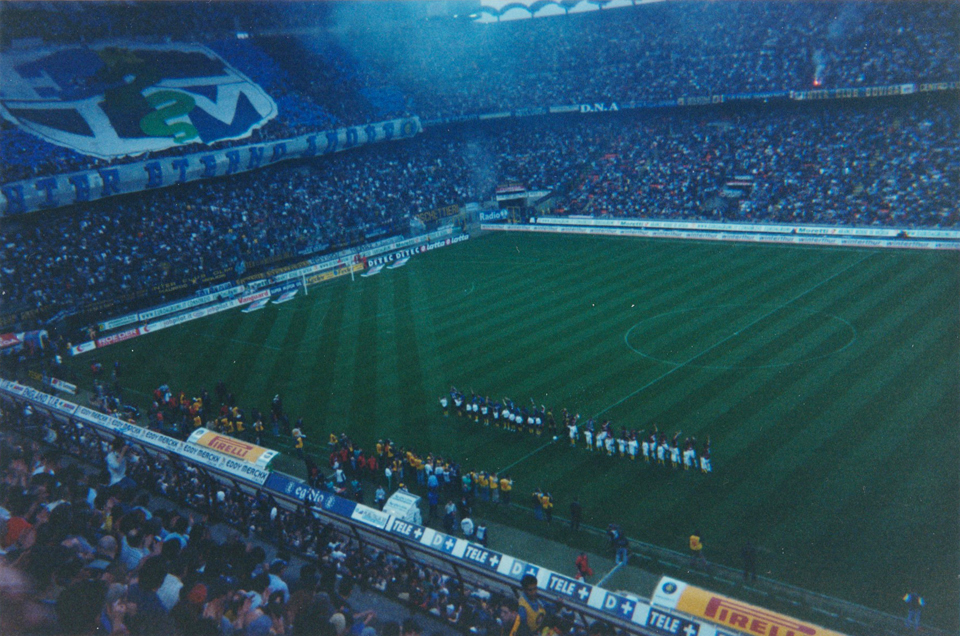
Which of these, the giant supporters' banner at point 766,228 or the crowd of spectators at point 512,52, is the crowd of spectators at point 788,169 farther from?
the crowd of spectators at point 512,52

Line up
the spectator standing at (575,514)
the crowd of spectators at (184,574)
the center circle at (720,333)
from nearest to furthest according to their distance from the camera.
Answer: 1. the crowd of spectators at (184,574)
2. the spectator standing at (575,514)
3. the center circle at (720,333)

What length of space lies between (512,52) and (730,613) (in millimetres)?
77074

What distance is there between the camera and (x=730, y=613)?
9.07 metres

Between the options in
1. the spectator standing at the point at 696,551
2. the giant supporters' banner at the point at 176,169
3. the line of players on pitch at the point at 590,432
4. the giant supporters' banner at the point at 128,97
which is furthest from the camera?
the giant supporters' banner at the point at 128,97

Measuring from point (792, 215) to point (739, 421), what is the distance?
3083 centimetres

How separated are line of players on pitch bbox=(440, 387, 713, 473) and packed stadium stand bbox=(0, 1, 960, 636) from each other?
10521mm

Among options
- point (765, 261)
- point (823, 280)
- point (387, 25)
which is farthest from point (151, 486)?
point (387, 25)

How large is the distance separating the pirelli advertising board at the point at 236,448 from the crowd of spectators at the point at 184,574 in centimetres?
75

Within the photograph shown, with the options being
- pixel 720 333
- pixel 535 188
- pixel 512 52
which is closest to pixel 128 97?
pixel 535 188

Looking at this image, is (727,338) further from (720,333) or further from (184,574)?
(184,574)

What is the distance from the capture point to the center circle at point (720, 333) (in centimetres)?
2695

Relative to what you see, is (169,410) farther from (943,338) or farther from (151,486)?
(943,338)

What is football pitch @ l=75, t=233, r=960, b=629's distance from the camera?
56.3 feet

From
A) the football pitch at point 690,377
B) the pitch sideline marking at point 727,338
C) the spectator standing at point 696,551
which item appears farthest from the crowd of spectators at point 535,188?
the spectator standing at point 696,551
